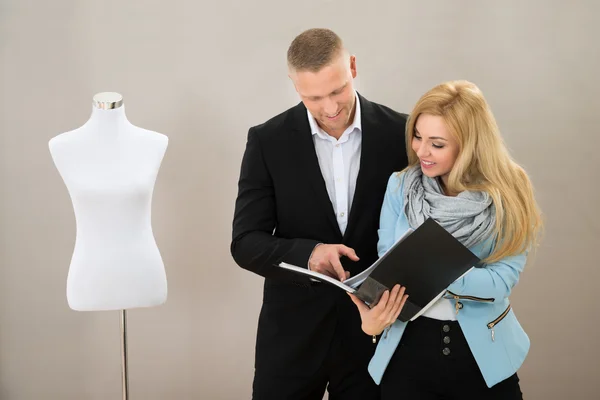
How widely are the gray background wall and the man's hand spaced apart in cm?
129

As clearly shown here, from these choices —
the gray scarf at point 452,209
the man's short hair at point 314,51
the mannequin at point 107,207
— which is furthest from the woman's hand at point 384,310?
the mannequin at point 107,207

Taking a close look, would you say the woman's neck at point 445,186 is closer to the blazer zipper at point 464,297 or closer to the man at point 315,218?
the man at point 315,218

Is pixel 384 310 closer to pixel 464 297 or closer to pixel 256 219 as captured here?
pixel 464 297

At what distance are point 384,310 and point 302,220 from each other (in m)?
0.48

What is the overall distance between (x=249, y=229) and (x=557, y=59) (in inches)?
72.9

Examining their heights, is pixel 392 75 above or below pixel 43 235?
above

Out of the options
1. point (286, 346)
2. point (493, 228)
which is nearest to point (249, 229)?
point (286, 346)

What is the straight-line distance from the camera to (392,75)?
326 cm

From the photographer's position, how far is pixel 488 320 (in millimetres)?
1988

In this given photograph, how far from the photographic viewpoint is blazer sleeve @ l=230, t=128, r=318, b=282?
222cm

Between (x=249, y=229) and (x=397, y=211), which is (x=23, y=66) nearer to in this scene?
(x=249, y=229)

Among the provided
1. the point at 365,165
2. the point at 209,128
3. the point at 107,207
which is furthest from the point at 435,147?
the point at 209,128

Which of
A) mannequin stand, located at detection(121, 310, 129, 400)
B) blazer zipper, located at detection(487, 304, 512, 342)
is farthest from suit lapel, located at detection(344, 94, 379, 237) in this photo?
mannequin stand, located at detection(121, 310, 129, 400)

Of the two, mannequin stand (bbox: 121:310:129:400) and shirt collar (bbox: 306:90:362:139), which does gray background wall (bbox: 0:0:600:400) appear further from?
shirt collar (bbox: 306:90:362:139)
